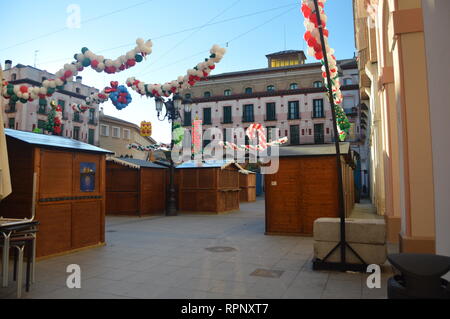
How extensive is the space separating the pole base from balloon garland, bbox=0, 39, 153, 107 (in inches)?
278

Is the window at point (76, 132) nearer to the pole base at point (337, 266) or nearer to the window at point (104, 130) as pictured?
the window at point (104, 130)

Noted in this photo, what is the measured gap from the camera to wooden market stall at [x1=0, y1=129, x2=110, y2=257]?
7105 millimetres

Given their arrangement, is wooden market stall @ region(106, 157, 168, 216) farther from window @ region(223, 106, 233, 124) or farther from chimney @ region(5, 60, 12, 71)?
chimney @ region(5, 60, 12, 71)

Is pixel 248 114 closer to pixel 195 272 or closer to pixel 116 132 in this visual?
pixel 116 132

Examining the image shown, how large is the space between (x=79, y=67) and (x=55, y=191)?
382 centimetres

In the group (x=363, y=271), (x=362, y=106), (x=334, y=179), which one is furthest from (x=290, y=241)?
(x=362, y=106)

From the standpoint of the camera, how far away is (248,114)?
44156 millimetres

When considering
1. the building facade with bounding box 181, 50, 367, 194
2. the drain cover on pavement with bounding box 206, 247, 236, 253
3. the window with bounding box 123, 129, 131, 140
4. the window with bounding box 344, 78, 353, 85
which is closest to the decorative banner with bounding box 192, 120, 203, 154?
the building facade with bounding box 181, 50, 367, 194

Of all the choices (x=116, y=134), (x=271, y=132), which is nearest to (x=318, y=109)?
(x=271, y=132)

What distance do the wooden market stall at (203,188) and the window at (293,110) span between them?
25.2 m

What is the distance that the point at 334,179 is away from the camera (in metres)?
9.88
